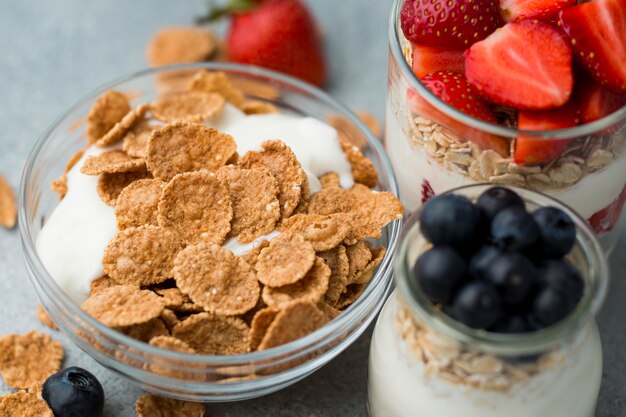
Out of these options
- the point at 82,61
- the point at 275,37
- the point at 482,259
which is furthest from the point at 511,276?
the point at 82,61

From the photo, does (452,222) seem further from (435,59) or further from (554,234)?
(435,59)

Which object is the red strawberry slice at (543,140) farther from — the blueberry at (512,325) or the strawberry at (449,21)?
the blueberry at (512,325)

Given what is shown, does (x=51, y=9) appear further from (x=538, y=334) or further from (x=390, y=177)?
(x=538, y=334)

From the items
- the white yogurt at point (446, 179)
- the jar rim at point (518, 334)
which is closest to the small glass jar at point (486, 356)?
the jar rim at point (518, 334)

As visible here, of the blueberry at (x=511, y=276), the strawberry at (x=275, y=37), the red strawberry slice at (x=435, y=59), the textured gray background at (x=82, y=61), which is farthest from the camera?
the strawberry at (x=275, y=37)

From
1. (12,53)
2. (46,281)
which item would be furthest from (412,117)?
(12,53)

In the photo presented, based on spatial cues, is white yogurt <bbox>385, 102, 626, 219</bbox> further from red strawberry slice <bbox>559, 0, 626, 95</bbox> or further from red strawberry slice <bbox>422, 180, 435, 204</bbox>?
red strawberry slice <bbox>559, 0, 626, 95</bbox>
